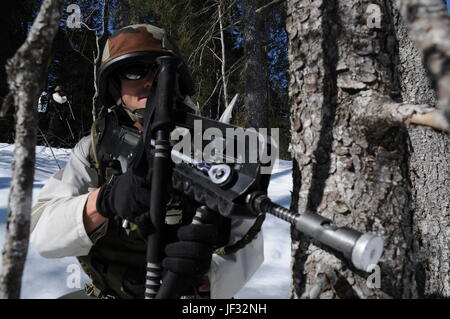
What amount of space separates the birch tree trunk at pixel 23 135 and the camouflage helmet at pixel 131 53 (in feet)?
3.70

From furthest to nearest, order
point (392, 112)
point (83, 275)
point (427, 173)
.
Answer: point (427, 173) → point (83, 275) → point (392, 112)

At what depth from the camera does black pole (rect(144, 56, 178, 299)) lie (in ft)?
4.76

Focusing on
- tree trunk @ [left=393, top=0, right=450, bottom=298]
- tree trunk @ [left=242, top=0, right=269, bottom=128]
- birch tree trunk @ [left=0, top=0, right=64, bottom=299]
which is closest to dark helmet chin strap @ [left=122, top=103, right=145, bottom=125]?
birch tree trunk @ [left=0, top=0, right=64, bottom=299]

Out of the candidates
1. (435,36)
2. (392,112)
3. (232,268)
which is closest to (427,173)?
(232,268)

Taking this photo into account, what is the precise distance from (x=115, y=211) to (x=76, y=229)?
0.30 metres

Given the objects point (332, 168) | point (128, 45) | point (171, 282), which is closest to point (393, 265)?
point (332, 168)

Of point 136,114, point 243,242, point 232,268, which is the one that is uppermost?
point 136,114

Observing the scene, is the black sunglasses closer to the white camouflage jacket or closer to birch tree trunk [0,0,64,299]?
the white camouflage jacket

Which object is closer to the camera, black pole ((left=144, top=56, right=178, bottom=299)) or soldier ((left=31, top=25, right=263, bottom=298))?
black pole ((left=144, top=56, right=178, bottom=299))

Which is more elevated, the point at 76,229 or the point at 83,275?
the point at 76,229

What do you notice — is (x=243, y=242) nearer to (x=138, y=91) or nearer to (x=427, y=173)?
(x=138, y=91)

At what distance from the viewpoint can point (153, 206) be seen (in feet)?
4.76

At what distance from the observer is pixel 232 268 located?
6.95 ft

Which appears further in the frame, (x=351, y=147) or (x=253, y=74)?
(x=253, y=74)
